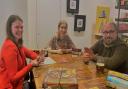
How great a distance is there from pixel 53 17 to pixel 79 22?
22.8 inches

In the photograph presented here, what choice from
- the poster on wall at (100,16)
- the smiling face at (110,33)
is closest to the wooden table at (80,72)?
the smiling face at (110,33)

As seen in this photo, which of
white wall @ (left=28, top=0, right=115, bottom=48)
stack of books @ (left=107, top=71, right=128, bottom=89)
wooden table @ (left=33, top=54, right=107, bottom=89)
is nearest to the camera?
stack of books @ (left=107, top=71, right=128, bottom=89)

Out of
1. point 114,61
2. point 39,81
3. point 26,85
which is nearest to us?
point 39,81

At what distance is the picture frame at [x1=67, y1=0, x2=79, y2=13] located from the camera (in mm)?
3982

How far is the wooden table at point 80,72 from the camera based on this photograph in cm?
162

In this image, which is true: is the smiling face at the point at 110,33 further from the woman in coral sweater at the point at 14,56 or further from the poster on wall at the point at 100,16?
the poster on wall at the point at 100,16

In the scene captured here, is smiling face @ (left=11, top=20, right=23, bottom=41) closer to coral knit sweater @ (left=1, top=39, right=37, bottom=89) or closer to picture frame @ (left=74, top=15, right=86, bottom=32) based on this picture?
coral knit sweater @ (left=1, top=39, right=37, bottom=89)

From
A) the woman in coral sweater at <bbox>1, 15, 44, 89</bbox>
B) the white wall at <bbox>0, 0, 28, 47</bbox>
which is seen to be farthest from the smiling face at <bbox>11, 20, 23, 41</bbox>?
the white wall at <bbox>0, 0, 28, 47</bbox>

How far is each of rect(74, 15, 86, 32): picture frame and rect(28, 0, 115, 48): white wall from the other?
70 millimetres

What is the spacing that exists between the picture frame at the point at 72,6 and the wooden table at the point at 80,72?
64.1 inches

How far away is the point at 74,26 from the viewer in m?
4.13

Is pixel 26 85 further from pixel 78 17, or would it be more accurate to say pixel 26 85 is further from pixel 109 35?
pixel 78 17

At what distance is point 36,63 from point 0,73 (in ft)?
1.31

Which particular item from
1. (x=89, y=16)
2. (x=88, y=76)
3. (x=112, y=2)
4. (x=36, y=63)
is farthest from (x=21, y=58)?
(x=112, y=2)
